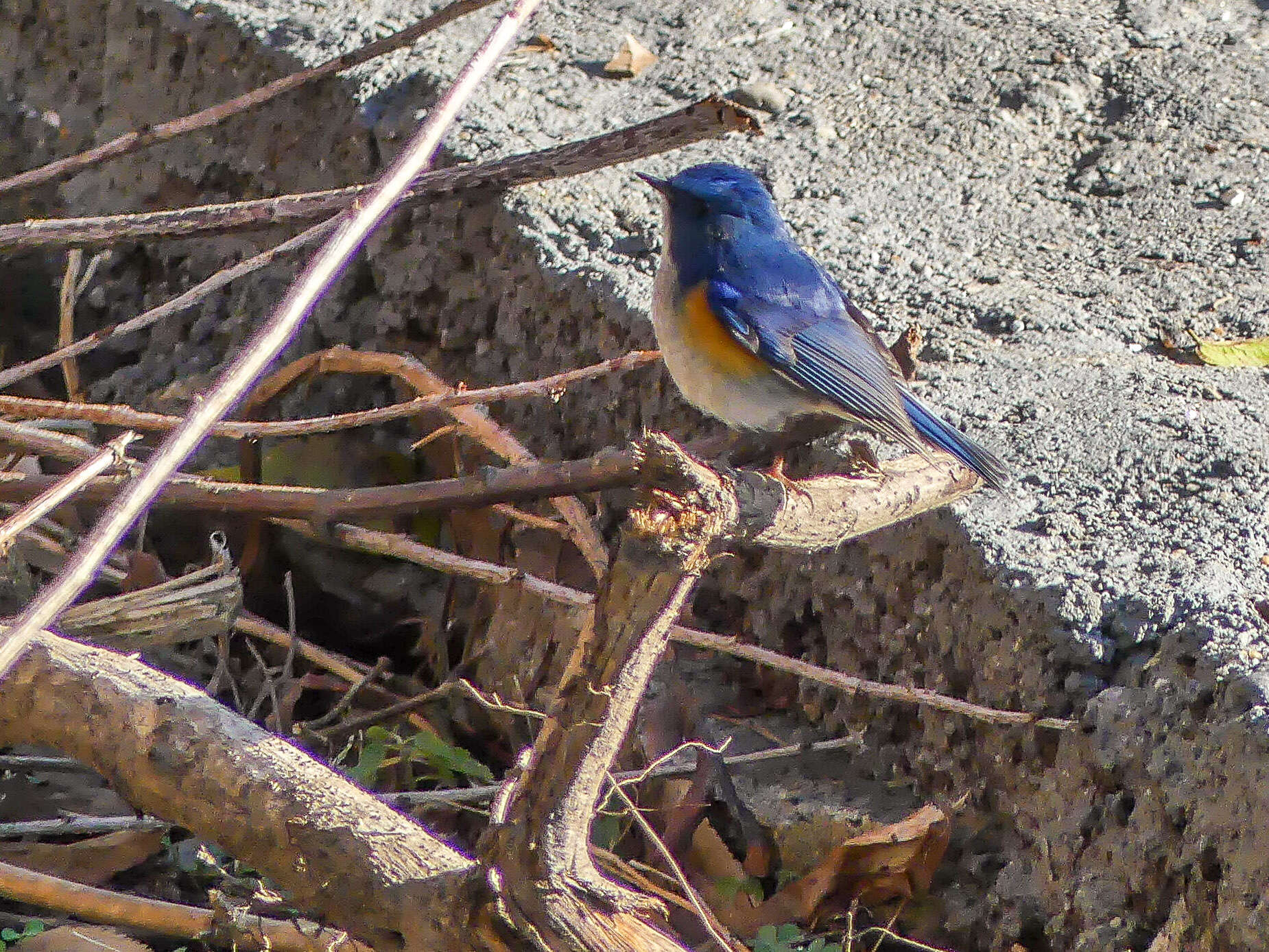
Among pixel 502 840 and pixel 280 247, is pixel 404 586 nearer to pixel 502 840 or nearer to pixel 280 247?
pixel 280 247

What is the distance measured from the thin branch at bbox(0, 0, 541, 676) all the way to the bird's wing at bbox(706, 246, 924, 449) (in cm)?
145

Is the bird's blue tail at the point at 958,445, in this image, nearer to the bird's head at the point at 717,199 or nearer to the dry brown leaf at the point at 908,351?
the dry brown leaf at the point at 908,351

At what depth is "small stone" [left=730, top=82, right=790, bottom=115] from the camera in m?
3.37

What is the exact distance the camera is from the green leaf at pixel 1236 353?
2641 millimetres

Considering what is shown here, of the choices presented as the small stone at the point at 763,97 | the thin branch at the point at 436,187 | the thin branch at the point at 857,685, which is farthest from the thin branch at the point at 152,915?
the small stone at the point at 763,97

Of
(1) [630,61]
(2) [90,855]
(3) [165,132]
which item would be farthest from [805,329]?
(2) [90,855]

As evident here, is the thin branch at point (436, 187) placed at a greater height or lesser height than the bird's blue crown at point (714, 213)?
greater

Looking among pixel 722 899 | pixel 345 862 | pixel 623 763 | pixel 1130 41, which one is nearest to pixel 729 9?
pixel 1130 41

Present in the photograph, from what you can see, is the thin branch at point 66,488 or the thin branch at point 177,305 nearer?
the thin branch at point 66,488

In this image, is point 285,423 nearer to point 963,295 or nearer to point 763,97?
point 963,295

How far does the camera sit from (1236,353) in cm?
265

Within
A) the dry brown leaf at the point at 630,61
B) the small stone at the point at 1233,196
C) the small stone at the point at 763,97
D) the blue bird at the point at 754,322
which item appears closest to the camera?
the blue bird at the point at 754,322

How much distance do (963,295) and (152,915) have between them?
1.91m

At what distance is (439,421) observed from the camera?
10.6ft
